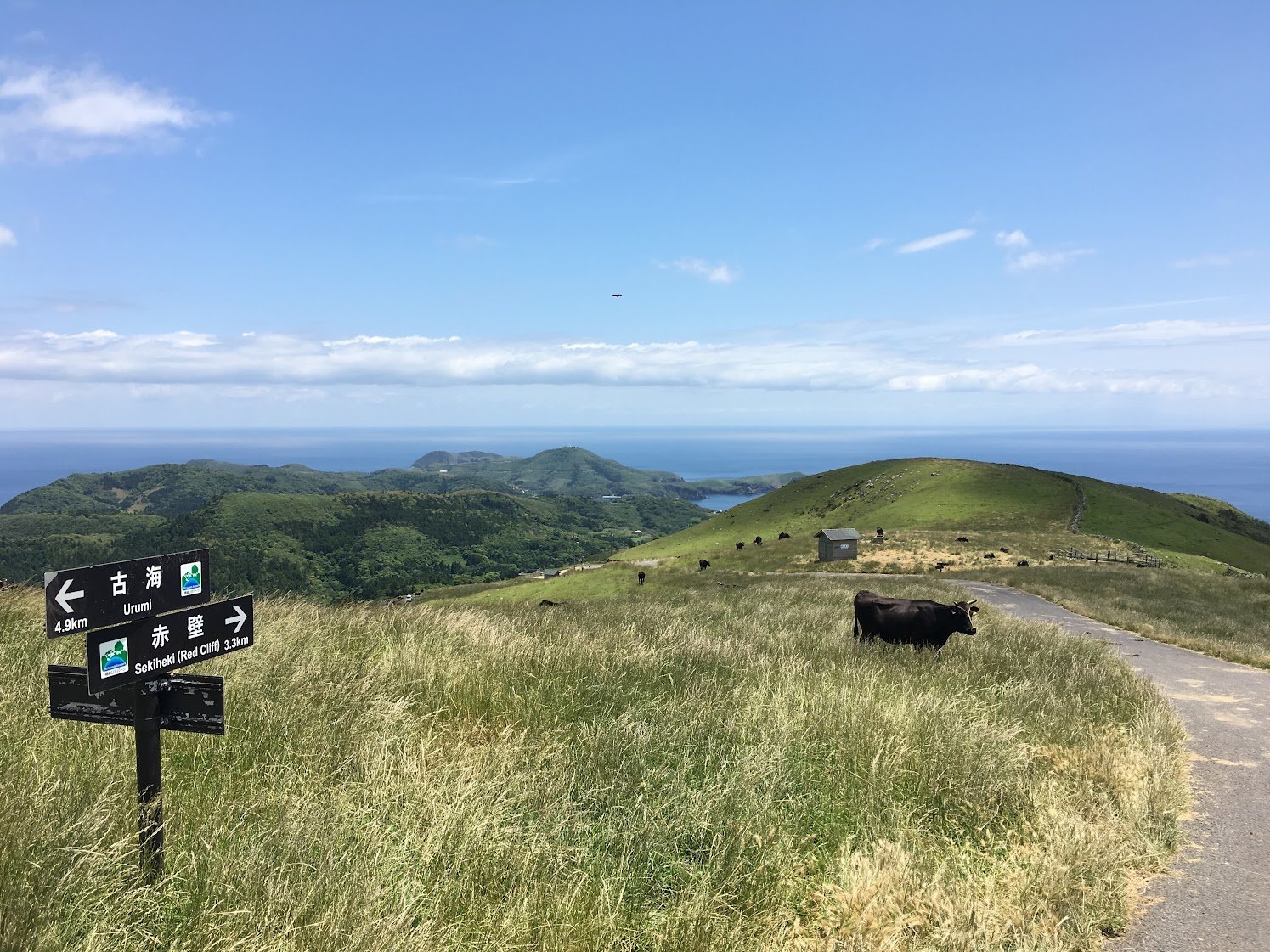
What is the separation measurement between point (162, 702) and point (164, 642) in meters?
0.48

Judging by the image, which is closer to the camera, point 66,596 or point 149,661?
point 66,596

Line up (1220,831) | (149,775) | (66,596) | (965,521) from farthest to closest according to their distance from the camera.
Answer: (965,521) < (1220,831) < (149,775) < (66,596)

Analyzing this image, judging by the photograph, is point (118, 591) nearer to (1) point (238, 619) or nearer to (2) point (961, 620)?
(1) point (238, 619)

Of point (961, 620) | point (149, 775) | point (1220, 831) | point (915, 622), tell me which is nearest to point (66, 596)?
point (149, 775)

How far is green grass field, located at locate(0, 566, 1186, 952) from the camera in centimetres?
405

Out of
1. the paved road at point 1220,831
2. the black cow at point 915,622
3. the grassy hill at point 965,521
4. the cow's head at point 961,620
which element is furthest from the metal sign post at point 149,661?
the grassy hill at point 965,521

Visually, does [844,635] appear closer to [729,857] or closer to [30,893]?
[729,857]

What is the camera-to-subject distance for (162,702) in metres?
4.46

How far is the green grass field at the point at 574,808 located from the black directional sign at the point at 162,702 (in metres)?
0.58

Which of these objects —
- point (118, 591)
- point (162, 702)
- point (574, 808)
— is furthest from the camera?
point (574, 808)

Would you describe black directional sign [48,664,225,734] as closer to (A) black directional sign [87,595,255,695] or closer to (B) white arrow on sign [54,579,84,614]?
(A) black directional sign [87,595,255,695]

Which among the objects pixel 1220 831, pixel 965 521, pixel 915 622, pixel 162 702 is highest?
pixel 162 702

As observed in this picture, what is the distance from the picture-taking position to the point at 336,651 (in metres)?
8.99

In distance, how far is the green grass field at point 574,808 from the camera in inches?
159
